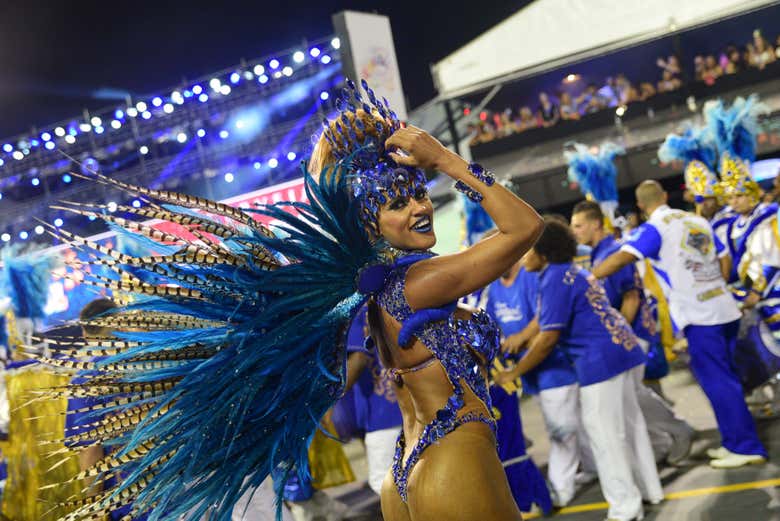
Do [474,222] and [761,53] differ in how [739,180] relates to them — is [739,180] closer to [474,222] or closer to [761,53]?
[474,222]

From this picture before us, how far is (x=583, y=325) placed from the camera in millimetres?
5129

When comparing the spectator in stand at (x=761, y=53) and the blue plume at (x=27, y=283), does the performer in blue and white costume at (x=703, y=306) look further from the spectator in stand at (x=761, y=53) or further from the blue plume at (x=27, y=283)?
the spectator in stand at (x=761, y=53)

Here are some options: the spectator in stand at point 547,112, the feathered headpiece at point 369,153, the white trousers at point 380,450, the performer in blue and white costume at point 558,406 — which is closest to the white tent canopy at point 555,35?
the spectator in stand at point 547,112

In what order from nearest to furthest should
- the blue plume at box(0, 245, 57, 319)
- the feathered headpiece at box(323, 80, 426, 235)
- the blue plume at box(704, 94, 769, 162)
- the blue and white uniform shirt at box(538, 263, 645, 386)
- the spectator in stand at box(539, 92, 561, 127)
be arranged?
the feathered headpiece at box(323, 80, 426, 235) → the blue and white uniform shirt at box(538, 263, 645, 386) → the blue plume at box(0, 245, 57, 319) → the blue plume at box(704, 94, 769, 162) → the spectator in stand at box(539, 92, 561, 127)

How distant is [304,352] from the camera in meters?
2.47

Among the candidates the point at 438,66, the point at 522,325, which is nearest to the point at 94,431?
the point at 522,325

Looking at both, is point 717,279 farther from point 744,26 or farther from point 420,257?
point 744,26

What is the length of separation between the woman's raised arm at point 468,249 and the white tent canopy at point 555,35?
37.1 feet

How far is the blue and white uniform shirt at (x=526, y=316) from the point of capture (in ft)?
17.8

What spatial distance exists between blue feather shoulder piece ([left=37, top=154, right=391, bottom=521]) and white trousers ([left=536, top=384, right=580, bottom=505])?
3.27m

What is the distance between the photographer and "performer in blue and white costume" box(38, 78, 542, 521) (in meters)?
2.35

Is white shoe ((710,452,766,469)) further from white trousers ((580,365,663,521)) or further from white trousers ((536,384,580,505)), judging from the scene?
white trousers ((536,384,580,505))

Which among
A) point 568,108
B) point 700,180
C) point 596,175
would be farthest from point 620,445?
point 568,108

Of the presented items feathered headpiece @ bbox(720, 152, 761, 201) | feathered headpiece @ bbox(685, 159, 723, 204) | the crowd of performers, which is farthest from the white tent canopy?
the crowd of performers
